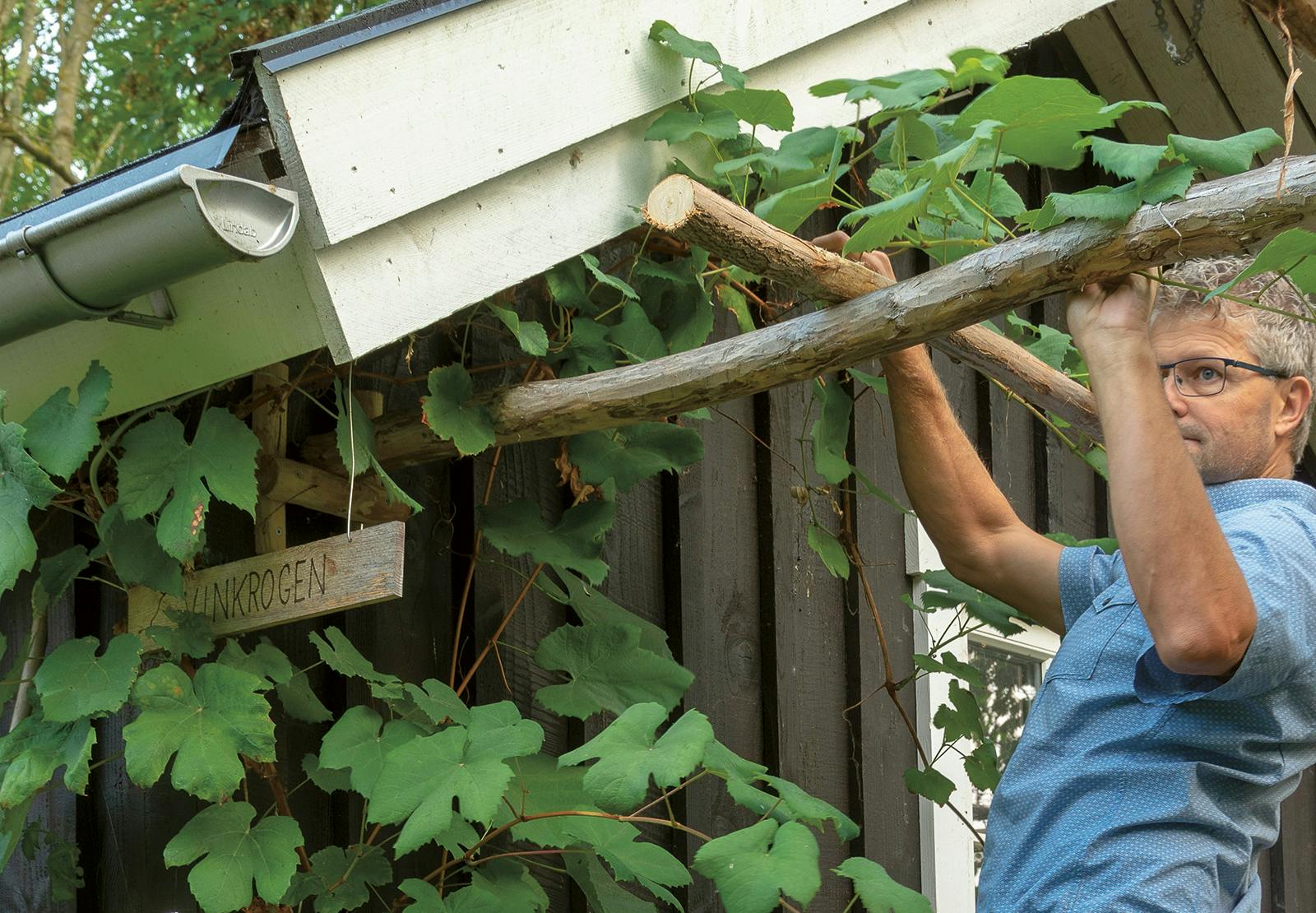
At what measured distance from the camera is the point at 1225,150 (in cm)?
A: 153

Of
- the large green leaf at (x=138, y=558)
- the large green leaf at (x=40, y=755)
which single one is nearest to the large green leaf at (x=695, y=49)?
the large green leaf at (x=138, y=558)

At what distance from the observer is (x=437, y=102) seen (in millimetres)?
1904

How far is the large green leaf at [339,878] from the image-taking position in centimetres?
202

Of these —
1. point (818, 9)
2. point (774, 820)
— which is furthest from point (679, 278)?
point (774, 820)

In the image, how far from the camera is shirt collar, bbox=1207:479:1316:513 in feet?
6.00

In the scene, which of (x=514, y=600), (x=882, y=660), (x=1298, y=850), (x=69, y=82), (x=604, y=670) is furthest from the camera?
(x=69, y=82)

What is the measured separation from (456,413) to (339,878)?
2.14ft

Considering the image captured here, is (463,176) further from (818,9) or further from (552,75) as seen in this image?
(818,9)

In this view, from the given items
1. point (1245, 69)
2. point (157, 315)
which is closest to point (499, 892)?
point (157, 315)

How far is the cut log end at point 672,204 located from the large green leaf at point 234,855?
867 millimetres

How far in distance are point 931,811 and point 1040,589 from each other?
3.84 feet

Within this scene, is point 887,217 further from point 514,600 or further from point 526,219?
point 514,600

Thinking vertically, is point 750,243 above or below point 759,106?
below

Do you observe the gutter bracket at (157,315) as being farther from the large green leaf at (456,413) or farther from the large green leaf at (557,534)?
the large green leaf at (557,534)
